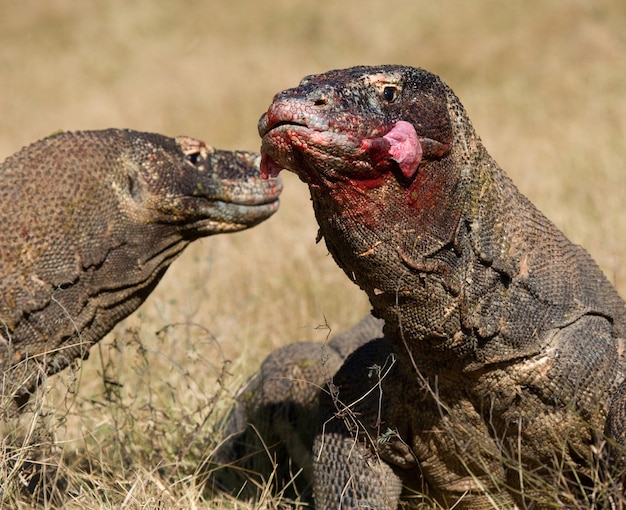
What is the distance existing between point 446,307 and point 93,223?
179 cm

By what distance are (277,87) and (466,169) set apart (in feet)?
40.6

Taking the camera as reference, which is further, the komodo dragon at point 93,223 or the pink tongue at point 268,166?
the komodo dragon at point 93,223

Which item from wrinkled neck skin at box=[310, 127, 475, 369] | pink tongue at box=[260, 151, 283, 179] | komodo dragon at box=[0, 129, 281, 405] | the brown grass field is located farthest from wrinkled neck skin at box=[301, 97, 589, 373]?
komodo dragon at box=[0, 129, 281, 405]

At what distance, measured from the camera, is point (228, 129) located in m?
13.9

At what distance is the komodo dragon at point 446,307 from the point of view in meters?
2.96


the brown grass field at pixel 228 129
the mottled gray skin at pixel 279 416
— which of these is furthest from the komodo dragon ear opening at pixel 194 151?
the mottled gray skin at pixel 279 416

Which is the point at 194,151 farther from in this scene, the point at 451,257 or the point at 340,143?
the point at 340,143

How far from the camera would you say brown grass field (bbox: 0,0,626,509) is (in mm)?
4875

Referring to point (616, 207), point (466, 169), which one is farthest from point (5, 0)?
point (466, 169)

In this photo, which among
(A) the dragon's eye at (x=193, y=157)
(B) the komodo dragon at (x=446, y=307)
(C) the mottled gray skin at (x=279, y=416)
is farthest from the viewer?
(C) the mottled gray skin at (x=279, y=416)

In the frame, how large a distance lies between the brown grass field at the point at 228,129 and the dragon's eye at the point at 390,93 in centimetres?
101

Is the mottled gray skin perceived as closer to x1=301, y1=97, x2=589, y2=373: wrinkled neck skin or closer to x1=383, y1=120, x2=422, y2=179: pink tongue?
x1=301, y1=97, x2=589, y2=373: wrinkled neck skin

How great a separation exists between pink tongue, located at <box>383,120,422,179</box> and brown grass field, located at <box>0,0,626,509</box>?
3.13 ft

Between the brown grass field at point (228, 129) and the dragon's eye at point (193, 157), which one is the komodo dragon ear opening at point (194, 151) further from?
the brown grass field at point (228, 129)
